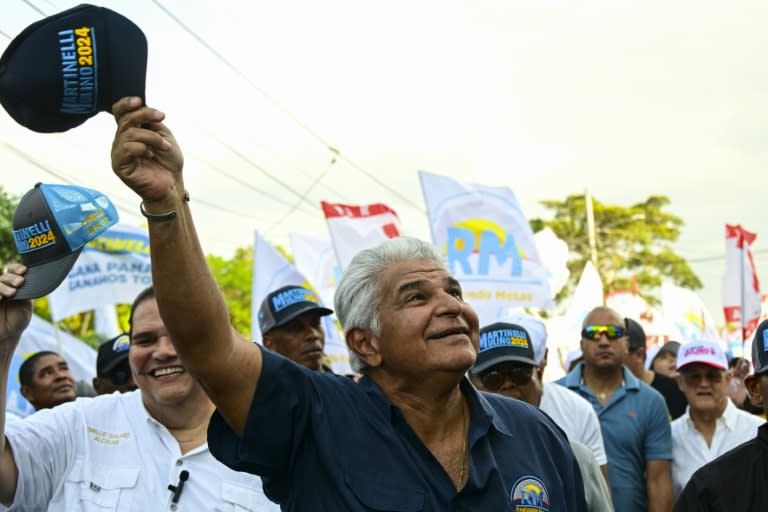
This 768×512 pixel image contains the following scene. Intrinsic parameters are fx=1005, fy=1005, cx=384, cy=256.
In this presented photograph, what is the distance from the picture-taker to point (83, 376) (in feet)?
34.9

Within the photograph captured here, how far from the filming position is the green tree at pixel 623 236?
51.5 m

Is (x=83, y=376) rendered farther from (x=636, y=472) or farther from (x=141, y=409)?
(x=141, y=409)

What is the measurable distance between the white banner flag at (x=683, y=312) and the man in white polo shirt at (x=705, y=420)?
10.1m

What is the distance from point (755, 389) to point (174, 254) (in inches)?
94.5

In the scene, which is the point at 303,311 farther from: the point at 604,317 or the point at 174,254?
the point at 174,254

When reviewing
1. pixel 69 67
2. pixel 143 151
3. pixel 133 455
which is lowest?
pixel 133 455

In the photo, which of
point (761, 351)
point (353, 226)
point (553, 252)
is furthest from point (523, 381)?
point (553, 252)

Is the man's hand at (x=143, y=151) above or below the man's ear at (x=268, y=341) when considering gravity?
above

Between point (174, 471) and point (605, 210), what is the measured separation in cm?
5138

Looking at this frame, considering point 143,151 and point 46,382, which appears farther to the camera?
point 46,382

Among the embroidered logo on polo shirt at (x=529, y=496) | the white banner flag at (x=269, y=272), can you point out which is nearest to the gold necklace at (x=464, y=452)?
the embroidered logo on polo shirt at (x=529, y=496)

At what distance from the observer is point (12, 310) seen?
2.82 metres

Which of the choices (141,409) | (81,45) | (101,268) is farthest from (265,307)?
(101,268)

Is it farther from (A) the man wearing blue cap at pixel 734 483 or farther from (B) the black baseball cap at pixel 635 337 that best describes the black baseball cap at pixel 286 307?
(B) the black baseball cap at pixel 635 337
